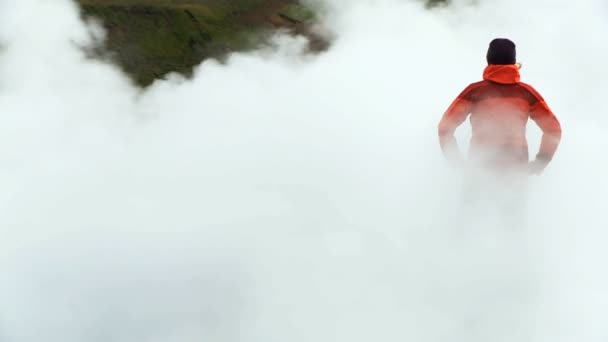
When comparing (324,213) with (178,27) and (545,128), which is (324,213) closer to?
(545,128)

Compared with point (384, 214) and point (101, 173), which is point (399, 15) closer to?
point (101, 173)

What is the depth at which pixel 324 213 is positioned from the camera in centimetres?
1055

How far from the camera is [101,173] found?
587 inches

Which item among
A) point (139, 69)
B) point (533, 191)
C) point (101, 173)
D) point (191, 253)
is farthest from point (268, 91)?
point (139, 69)

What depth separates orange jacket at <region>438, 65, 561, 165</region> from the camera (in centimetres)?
765

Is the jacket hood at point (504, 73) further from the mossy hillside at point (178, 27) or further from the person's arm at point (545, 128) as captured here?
the mossy hillside at point (178, 27)

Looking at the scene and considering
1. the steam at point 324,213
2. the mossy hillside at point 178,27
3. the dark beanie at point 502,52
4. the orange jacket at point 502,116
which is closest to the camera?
the dark beanie at point 502,52

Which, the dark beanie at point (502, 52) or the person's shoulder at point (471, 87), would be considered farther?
the person's shoulder at point (471, 87)

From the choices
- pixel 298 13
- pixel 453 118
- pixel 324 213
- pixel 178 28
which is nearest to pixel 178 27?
pixel 178 28

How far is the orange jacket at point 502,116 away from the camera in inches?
301

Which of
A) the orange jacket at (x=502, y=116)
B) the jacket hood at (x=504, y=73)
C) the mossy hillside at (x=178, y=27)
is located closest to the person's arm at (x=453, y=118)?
the orange jacket at (x=502, y=116)

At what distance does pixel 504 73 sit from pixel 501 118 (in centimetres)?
54

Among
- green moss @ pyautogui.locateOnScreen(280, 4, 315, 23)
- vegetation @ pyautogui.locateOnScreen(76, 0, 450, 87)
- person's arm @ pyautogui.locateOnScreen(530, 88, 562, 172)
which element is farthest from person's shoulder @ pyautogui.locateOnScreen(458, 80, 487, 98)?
vegetation @ pyautogui.locateOnScreen(76, 0, 450, 87)

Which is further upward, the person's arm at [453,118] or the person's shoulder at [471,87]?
the person's shoulder at [471,87]
